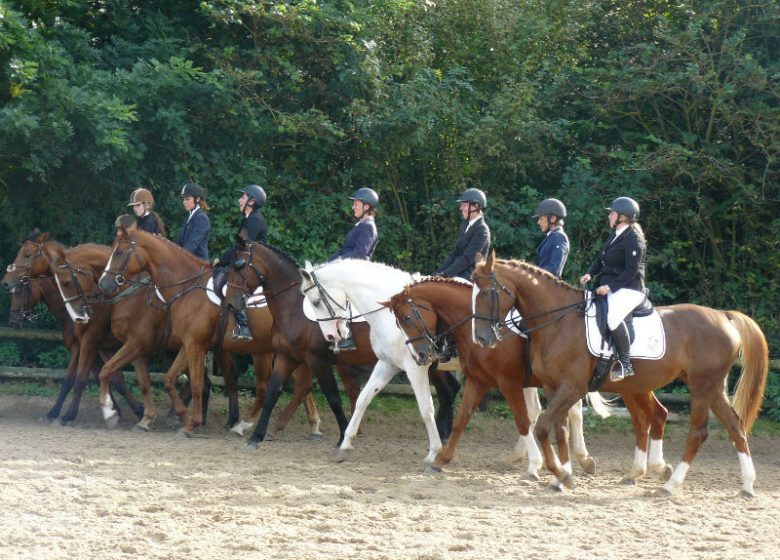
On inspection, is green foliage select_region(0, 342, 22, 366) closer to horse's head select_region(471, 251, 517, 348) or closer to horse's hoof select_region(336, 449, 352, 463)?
horse's hoof select_region(336, 449, 352, 463)

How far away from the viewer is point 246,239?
10477 mm

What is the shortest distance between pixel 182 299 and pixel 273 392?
1.66 metres

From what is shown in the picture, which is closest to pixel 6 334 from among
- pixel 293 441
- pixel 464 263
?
pixel 293 441

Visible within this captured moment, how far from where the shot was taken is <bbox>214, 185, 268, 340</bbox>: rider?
10344 millimetres

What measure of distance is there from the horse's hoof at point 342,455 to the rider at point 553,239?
2.73 m

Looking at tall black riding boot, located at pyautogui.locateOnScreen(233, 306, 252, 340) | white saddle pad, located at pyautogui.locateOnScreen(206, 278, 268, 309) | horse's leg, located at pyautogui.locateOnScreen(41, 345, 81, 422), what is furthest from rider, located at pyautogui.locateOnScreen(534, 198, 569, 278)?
horse's leg, located at pyautogui.locateOnScreen(41, 345, 81, 422)

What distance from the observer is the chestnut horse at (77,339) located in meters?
11.7

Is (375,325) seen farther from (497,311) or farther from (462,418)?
(497,311)

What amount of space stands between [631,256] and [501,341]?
1.39 meters

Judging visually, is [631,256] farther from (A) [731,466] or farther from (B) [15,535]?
(B) [15,535]

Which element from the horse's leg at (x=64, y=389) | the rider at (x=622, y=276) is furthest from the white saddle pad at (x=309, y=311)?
the horse's leg at (x=64, y=389)

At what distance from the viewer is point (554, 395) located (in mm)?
8617

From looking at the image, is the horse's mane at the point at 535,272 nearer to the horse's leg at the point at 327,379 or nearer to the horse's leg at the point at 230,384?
the horse's leg at the point at 327,379

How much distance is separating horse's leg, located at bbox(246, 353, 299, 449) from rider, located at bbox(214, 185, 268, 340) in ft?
2.03
